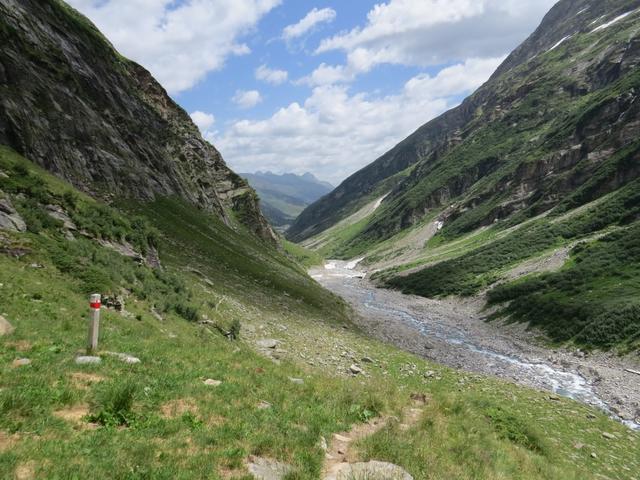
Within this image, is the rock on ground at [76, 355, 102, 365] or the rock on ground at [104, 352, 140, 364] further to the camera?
the rock on ground at [104, 352, 140, 364]

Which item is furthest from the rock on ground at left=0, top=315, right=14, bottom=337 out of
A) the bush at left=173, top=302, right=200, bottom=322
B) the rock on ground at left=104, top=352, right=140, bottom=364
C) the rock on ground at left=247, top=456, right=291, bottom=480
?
the bush at left=173, top=302, right=200, bottom=322

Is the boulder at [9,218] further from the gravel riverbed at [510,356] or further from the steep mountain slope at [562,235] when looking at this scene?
the steep mountain slope at [562,235]

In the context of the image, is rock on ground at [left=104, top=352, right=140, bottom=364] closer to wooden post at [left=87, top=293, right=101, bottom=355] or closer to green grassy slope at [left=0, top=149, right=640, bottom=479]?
green grassy slope at [left=0, top=149, right=640, bottom=479]

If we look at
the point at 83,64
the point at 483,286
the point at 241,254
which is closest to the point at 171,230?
the point at 241,254

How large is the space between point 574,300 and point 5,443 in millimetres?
60783

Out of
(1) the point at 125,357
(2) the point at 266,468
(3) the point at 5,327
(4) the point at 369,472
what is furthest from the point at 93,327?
(4) the point at 369,472

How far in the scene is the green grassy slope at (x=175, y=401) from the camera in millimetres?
7164

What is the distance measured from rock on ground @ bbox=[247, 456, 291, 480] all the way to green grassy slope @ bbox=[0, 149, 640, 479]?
22 cm

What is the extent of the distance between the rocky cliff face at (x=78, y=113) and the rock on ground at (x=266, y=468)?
36.2 m

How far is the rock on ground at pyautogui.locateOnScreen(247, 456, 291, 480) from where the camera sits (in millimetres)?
7402

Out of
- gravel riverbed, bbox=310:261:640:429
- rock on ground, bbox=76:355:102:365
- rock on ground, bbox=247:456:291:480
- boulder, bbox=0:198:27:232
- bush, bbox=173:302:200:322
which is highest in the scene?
boulder, bbox=0:198:27:232

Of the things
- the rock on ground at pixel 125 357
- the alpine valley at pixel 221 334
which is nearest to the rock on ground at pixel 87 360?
the alpine valley at pixel 221 334

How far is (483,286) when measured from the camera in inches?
3169

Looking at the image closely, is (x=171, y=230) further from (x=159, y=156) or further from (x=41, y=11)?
(x=41, y=11)
